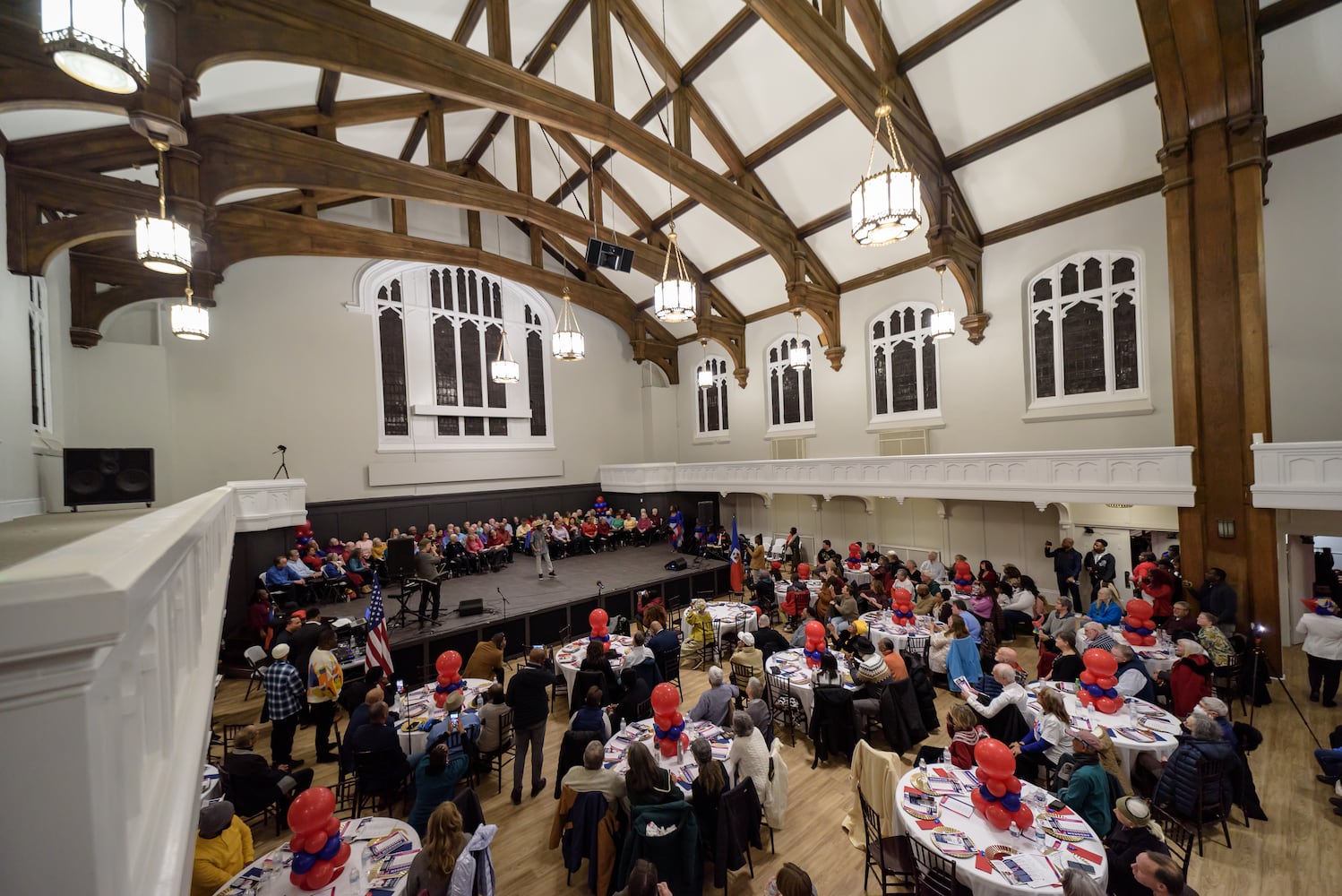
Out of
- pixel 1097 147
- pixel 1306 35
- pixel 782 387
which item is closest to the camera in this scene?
pixel 1306 35

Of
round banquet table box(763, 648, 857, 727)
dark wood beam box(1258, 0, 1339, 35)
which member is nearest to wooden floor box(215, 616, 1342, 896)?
round banquet table box(763, 648, 857, 727)

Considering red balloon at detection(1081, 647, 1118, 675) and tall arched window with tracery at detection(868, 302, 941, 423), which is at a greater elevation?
tall arched window with tracery at detection(868, 302, 941, 423)

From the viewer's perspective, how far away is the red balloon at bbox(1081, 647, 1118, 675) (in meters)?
5.17

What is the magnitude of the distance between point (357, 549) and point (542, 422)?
707 cm

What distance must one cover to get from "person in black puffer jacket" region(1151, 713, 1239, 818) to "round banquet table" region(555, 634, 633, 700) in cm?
531

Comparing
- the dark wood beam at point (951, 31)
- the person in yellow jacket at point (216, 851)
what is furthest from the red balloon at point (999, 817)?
the dark wood beam at point (951, 31)

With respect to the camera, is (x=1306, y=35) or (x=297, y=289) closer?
(x=1306, y=35)

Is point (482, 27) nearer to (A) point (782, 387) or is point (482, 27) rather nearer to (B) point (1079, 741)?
(A) point (782, 387)

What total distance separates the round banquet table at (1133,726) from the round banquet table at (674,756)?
10.3ft

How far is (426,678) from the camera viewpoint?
8375mm

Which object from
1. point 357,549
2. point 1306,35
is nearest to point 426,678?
point 357,549

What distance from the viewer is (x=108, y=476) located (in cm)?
581

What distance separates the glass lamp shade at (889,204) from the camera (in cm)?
518

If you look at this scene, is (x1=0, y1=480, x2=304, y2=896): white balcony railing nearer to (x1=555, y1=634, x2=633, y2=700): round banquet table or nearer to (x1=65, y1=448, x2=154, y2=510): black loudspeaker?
(x1=555, y1=634, x2=633, y2=700): round banquet table
